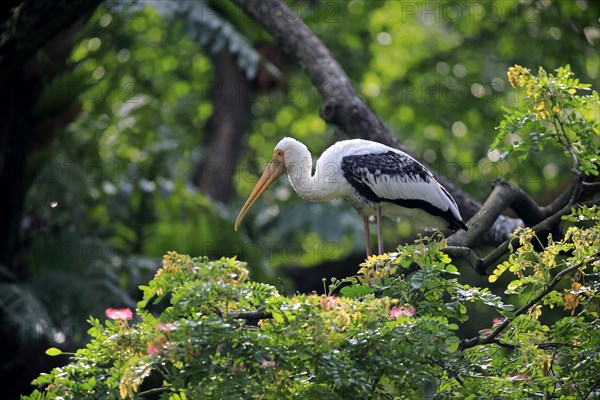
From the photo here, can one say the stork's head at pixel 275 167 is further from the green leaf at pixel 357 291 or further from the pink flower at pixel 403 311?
the pink flower at pixel 403 311

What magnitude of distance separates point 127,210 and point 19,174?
2.68m

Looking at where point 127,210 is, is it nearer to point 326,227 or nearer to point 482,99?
point 326,227

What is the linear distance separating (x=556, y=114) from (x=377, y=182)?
6.55ft

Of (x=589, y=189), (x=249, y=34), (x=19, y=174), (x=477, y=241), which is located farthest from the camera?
(x=249, y=34)

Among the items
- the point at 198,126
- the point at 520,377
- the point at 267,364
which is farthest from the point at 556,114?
the point at 198,126

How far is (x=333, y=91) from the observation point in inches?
321

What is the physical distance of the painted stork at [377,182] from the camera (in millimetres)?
7617

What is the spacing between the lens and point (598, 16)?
41.6ft

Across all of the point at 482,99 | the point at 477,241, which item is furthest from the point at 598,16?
the point at 477,241

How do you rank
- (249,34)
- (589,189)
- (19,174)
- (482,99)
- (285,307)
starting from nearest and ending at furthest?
(285,307) < (589,189) < (19,174) < (249,34) < (482,99)

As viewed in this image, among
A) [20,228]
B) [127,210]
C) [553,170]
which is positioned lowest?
[553,170]

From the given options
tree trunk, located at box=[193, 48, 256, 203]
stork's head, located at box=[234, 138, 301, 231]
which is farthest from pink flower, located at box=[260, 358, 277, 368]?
tree trunk, located at box=[193, 48, 256, 203]

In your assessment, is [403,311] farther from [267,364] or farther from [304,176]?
[304,176]

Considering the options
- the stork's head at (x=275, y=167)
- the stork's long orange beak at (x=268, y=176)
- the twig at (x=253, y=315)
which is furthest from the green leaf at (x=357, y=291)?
the stork's long orange beak at (x=268, y=176)
